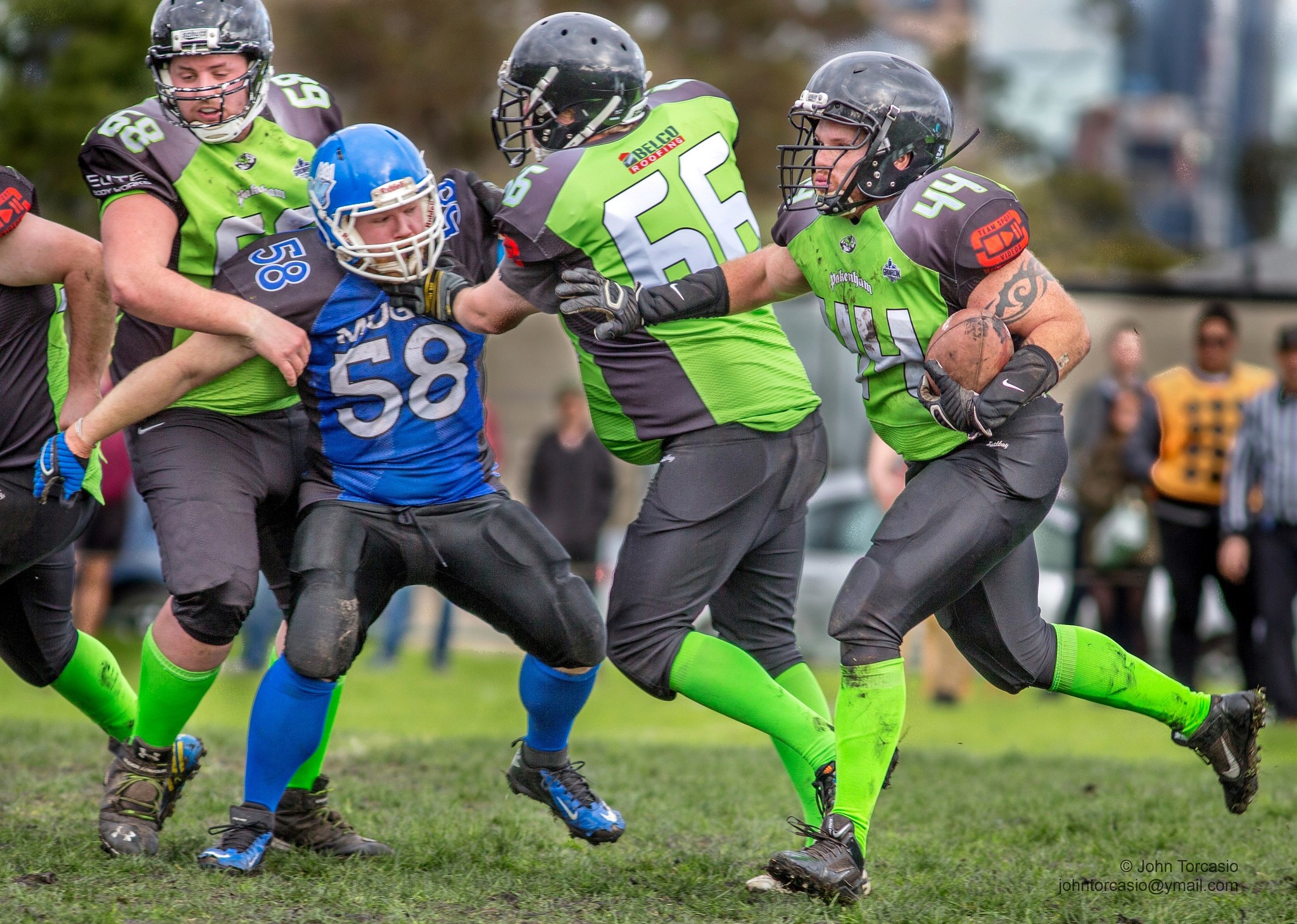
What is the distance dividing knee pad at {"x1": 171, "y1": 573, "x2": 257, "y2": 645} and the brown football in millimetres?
1874

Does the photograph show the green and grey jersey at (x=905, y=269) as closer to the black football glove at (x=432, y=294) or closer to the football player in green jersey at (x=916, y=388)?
the football player in green jersey at (x=916, y=388)

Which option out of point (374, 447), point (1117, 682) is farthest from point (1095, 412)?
point (374, 447)

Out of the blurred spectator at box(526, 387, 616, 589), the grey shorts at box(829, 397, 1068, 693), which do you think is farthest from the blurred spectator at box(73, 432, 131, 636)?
the grey shorts at box(829, 397, 1068, 693)

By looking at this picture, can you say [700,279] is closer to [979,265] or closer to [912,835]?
[979,265]

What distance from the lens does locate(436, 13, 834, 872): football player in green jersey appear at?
3842 mm

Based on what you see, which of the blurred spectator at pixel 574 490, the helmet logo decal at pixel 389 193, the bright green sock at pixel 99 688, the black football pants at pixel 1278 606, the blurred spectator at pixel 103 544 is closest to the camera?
the helmet logo decal at pixel 389 193

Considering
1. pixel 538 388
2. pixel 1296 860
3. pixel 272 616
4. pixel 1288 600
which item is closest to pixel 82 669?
pixel 1296 860

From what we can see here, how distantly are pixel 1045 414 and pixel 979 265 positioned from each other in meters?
0.48

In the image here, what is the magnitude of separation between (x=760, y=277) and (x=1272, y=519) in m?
4.81

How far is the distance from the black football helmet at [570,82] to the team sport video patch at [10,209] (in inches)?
51.8

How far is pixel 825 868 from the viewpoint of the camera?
11.6 feet

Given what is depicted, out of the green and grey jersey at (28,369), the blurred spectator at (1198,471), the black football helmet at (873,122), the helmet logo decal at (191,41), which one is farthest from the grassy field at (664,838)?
the helmet logo decal at (191,41)

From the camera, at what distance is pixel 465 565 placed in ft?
12.8

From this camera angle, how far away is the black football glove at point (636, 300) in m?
3.74
